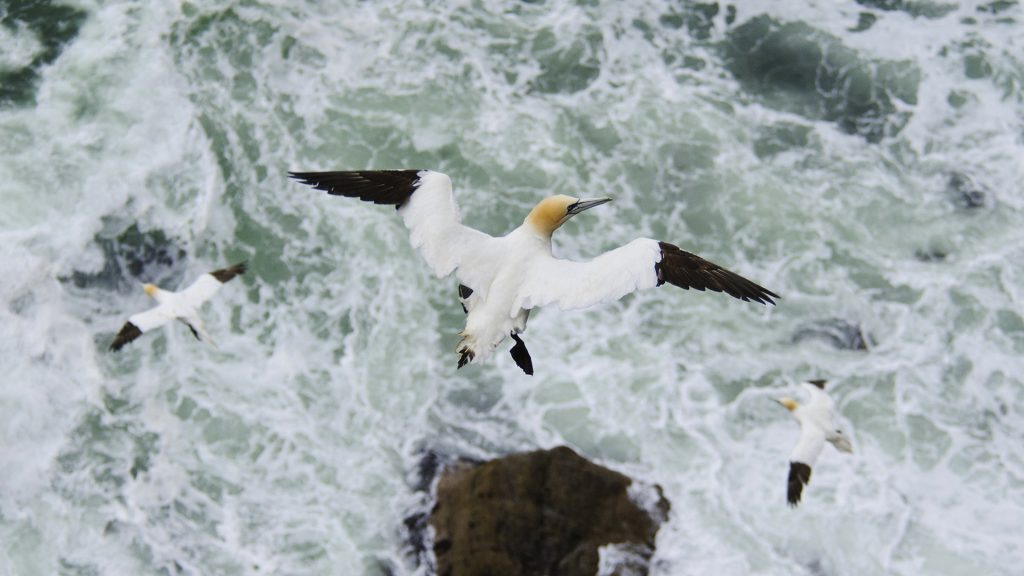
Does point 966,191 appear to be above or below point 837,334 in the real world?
above

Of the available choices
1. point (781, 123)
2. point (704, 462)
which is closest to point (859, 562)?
point (704, 462)

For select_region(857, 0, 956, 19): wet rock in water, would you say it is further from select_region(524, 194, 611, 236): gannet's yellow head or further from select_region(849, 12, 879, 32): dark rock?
select_region(524, 194, 611, 236): gannet's yellow head

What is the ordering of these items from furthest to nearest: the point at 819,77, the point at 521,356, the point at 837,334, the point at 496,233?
the point at 819,77 < the point at 496,233 < the point at 837,334 < the point at 521,356

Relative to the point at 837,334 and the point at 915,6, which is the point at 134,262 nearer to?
the point at 837,334

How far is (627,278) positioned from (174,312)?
17.9 feet

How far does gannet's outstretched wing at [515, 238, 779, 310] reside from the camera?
6691mm

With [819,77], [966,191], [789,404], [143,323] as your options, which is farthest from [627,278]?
[819,77]

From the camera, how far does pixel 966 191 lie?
13289 mm

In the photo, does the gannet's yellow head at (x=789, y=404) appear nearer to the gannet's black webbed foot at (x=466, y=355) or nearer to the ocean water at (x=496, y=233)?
the ocean water at (x=496, y=233)

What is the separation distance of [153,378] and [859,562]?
6.82 metres

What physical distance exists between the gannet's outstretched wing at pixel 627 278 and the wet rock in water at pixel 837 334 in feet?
17.7

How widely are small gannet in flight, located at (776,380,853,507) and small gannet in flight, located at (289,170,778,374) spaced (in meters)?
3.49

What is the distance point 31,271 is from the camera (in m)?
12.0

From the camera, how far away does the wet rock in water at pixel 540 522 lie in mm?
8945
